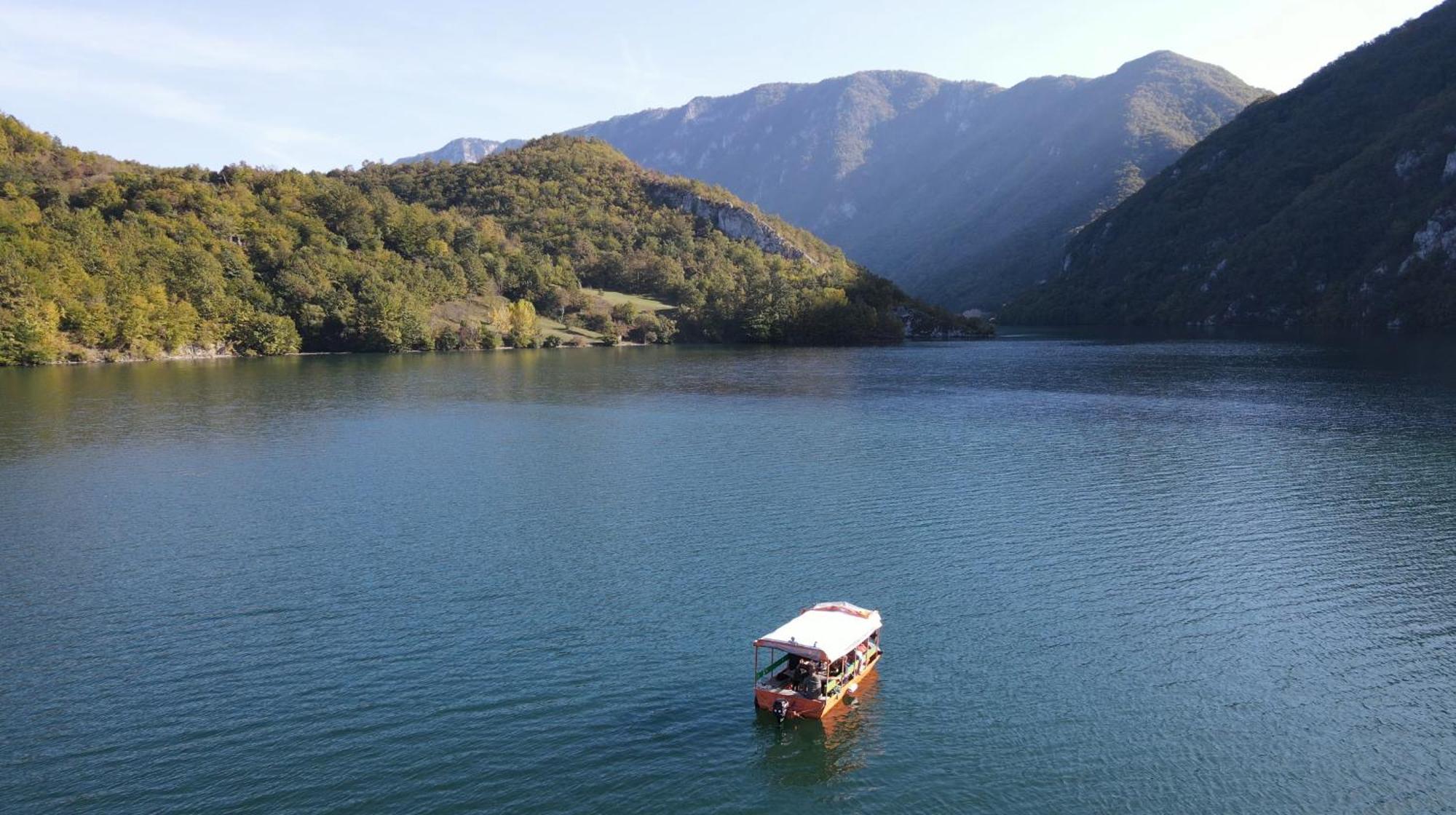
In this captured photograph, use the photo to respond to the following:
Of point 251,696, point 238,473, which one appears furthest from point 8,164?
point 251,696

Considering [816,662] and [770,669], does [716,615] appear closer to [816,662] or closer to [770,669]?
[770,669]

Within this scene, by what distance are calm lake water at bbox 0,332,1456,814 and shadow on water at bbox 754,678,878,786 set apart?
4.4 inches

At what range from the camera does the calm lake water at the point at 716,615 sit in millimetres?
23812

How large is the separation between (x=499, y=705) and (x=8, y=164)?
220 metres

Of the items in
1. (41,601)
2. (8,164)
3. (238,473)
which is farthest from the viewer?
(8,164)

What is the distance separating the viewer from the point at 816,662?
89.7 feet

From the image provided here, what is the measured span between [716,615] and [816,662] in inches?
315

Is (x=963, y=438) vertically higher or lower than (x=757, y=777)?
higher

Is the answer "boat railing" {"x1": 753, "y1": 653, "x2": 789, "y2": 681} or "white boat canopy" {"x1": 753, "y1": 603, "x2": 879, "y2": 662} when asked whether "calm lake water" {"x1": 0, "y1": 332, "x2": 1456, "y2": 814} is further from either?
"white boat canopy" {"x1": 753, "y1": 603, "x2": 879, "y2": 662}

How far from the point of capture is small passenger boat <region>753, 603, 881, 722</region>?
26.3 meters

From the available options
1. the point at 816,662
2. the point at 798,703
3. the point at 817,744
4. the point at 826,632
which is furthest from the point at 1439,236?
the point at 817,744

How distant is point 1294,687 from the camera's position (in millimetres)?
28781

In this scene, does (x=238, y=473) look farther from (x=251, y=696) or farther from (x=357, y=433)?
(x=251, y=696)

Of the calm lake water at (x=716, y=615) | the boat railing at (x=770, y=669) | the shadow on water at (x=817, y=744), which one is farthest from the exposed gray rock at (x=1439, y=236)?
the shadow on water at (x=817, y=744)
